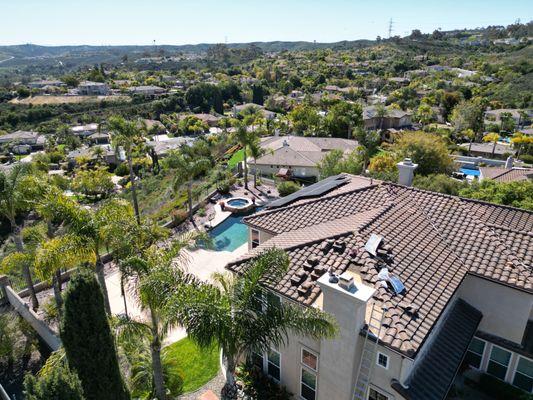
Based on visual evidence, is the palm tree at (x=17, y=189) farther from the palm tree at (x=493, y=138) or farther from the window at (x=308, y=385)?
the palm tree at (x=493, y=138)

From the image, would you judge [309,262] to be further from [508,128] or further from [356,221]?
[508,128]

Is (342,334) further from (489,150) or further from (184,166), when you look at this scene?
(489,150)

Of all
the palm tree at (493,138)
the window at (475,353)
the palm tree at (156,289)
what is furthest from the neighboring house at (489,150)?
the palm tree at (156,289)

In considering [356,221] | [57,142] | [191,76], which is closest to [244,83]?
[191,76]

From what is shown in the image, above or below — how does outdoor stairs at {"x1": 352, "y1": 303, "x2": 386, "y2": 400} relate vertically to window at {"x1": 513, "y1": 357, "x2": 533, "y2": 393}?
above

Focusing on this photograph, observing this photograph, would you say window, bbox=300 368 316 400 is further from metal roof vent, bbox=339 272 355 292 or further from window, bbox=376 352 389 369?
metal roof vent, bbox=339 272 355 292

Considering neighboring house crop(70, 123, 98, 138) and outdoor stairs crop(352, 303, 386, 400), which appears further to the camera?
neighboring house crop(70, 123, 98, 138)

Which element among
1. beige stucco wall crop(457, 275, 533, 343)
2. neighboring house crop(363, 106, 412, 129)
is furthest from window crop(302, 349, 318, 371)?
neighboring house crop(363, 106, 412, 129)
